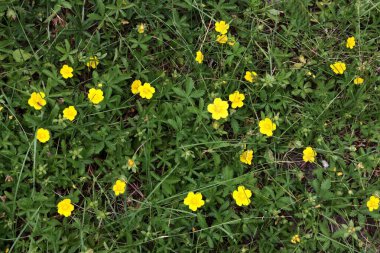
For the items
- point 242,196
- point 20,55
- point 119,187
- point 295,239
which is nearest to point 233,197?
point 242,196

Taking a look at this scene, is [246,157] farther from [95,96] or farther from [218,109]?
[95,96]

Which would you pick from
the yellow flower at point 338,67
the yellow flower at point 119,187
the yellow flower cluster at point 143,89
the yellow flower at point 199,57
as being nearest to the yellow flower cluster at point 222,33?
the yellow flower at point 199,57

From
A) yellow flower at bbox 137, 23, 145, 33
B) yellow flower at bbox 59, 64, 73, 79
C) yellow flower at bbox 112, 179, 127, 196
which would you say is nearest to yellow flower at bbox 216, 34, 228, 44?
yellow flower at bbox 137, 23, 145, 33

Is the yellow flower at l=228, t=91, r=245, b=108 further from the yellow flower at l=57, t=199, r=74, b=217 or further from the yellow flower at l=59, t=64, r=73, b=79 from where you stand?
the yellow flower at l=57, t=199, r=74, b=217

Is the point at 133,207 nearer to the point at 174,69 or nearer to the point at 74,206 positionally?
the point at 74,206

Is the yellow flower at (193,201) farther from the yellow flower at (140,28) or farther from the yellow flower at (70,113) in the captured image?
the yellow flower at (140,28)
